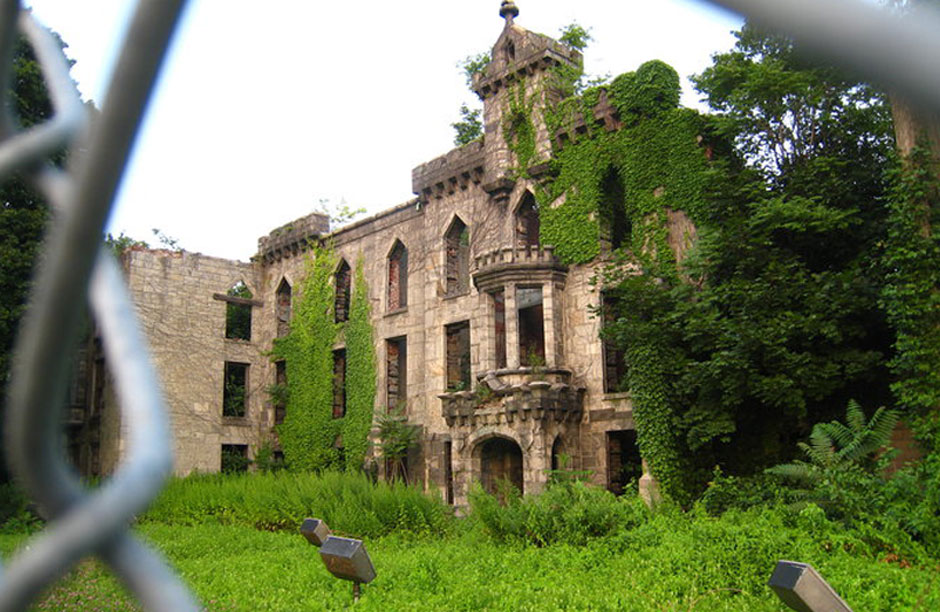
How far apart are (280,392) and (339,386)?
2877 millimetres

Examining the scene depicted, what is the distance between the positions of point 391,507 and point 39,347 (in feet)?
56.2

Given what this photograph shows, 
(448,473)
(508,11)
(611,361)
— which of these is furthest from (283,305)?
(611,361)

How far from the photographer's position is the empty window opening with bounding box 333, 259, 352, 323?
93.1 feet

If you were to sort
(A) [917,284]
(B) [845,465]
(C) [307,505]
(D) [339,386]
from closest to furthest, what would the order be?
(B) [845,465]
(A) [917,284]
(C) [307,505]
(D) [339,386]

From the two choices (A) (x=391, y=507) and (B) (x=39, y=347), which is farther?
(A) (x=391, y=507)

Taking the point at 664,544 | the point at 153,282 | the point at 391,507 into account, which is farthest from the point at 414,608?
the point at 153,282

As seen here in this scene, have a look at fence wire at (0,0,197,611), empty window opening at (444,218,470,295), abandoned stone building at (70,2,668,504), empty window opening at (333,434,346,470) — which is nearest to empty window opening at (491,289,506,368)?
abandoned stone building at (70,2,668,504)

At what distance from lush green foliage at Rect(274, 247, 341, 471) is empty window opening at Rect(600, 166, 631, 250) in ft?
34.6

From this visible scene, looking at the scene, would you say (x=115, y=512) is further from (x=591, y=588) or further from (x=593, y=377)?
(x=593, y=377)

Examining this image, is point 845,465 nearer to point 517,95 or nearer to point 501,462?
point 501,462

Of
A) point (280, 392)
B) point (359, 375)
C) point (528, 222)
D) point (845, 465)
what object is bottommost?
point (845, 465)

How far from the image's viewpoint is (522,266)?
21203 millimetres

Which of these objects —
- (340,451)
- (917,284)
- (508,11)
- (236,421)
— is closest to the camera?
(917,284)

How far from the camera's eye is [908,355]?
1298 cm
